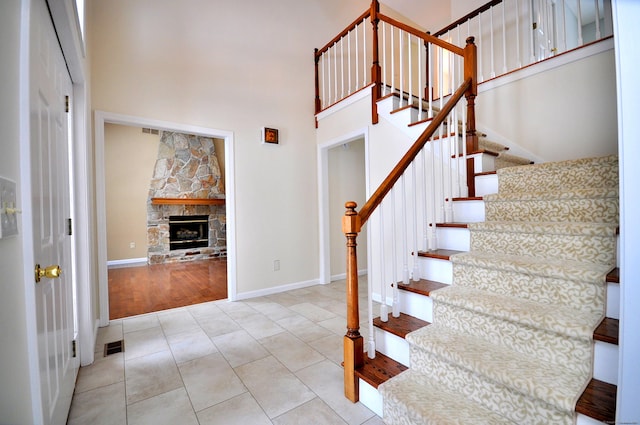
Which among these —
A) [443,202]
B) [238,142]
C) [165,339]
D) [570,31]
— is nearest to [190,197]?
[238,142]

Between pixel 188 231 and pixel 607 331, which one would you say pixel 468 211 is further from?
pixel 188 231

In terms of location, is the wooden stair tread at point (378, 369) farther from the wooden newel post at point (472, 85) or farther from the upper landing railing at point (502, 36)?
the upper landing railing at point (502, 36)

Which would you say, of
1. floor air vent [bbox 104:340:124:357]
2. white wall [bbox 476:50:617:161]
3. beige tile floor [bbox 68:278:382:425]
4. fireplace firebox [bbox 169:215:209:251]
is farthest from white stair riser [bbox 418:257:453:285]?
fireplace firebox [bbox 169:215:209:251]

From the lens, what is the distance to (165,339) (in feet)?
7.95

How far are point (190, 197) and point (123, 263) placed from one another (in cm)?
199

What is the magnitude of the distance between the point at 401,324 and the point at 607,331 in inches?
34.7

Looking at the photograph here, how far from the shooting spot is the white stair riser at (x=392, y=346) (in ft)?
5.16

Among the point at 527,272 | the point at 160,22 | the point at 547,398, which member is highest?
the point at 160,22

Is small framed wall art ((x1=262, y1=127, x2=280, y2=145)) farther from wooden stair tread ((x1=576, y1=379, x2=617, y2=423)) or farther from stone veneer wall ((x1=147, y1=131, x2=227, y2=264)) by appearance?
stone veneer wall ((x1=147, y1=131, x2=227, y2=264))

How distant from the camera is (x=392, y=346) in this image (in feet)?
5.39

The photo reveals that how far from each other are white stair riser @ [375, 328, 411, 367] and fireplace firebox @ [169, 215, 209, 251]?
610cm

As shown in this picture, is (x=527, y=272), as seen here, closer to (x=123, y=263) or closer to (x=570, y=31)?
(x=570, y=31)

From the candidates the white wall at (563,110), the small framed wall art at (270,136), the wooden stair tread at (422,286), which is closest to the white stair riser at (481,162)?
the white wall at (563,110)

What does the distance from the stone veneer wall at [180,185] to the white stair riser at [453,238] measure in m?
5.87
